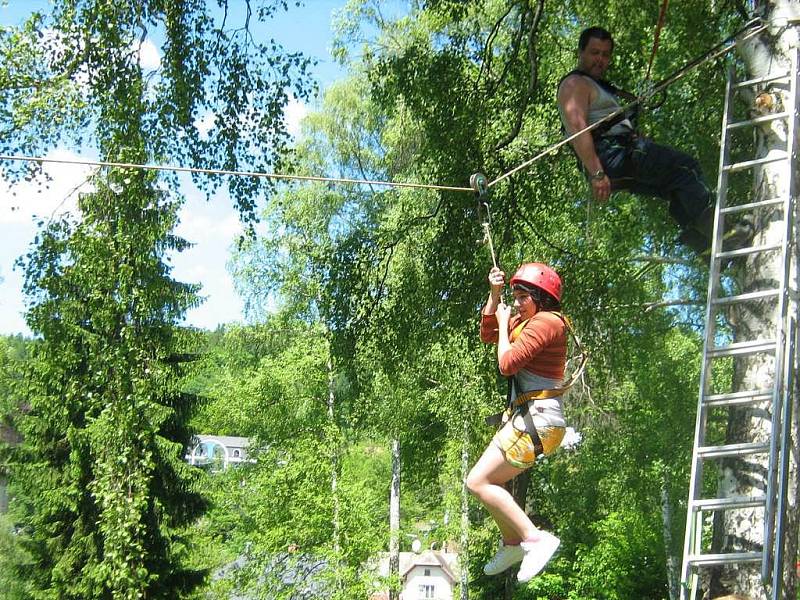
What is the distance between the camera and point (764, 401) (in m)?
5.27

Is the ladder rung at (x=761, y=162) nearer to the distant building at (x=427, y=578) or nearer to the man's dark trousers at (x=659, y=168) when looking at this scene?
the man's dark trousers at (x=659, y=168)

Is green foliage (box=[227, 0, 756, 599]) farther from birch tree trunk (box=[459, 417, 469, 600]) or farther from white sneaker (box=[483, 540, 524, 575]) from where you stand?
white sneaker (box=[483, 540, 524, 575])

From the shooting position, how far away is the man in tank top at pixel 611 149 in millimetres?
6402

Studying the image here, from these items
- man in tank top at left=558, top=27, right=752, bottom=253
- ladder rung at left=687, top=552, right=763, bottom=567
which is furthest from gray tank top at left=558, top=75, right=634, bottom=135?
ladder rung at left=687, top=552, right=763, bottom=567

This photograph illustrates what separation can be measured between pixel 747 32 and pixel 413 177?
1319cm

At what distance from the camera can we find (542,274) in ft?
17.2

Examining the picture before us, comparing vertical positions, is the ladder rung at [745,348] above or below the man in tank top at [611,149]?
below

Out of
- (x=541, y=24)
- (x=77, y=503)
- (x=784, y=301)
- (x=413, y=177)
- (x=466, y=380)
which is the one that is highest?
(x=413, y=177)

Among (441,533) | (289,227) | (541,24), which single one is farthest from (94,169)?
(441,533)

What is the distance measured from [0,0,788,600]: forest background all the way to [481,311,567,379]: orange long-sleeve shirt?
379 centimetres

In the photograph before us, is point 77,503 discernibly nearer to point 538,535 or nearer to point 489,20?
point 489,20

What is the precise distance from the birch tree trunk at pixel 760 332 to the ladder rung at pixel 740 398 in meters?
0.12

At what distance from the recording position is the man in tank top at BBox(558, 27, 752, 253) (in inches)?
252

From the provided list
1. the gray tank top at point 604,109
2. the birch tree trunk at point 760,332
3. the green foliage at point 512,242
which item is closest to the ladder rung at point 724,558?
the birch tree trunk at point 760,332
